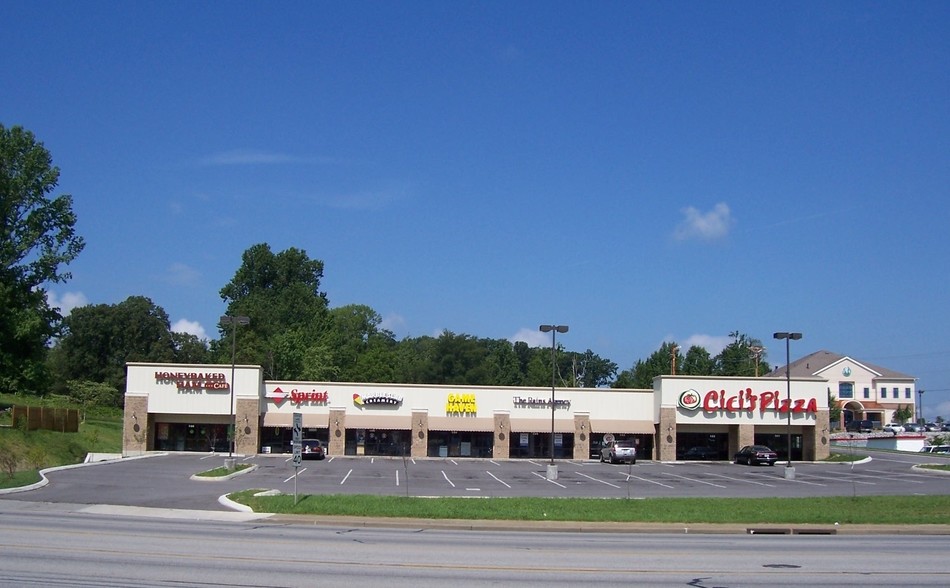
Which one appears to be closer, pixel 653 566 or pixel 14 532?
pixel 653 566

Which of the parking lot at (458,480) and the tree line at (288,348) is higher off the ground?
the tree line at (288,348)

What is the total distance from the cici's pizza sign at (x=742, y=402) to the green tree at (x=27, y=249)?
152 ft

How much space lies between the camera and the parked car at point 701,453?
6932cm

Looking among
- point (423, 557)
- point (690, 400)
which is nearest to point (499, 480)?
point (690, 400)

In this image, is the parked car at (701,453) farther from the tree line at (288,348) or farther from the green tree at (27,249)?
the green tree at (27,249)

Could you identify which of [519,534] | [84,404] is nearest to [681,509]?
[519,534]

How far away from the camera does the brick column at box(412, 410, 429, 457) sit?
2655 inches

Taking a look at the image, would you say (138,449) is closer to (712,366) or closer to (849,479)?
(849,479)

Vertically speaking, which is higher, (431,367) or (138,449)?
(431,367)

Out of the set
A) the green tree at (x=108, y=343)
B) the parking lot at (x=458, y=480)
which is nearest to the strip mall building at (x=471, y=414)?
the parking lot at (x=458, y=480)

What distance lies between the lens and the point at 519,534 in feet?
79.1

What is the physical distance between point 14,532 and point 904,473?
157 feet

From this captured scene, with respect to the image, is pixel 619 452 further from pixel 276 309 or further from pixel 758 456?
pixel 276 309

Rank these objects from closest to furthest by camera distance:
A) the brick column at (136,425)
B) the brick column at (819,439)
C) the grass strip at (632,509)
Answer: the grass strip at (632,509), the brick column at (136,425), the brick column at (819,439)
